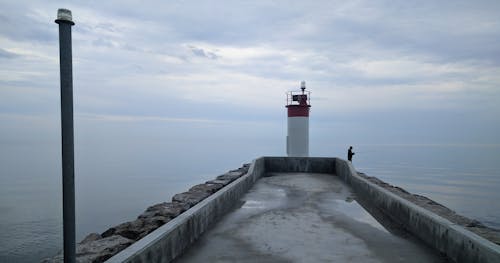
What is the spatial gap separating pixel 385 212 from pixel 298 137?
31.8 feet

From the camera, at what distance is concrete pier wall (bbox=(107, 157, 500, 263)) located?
3588mm

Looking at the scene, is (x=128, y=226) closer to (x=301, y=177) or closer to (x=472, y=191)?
(x=301, y=177)

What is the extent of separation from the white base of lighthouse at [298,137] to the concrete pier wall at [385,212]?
297 inches

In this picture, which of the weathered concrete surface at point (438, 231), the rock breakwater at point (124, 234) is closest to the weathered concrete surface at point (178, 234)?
the rock breakwater at point (124, 234)

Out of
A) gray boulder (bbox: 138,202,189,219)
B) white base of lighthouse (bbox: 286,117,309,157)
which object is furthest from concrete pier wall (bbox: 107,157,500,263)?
white base of lighthouse (bbox: 286,117,309,157)

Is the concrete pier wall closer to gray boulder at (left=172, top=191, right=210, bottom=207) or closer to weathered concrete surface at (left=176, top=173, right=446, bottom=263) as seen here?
weathered concrete surface at (left=176, top=173, right=446, bottom=263)

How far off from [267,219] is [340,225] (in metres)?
1.22

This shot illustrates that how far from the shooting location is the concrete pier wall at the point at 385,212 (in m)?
3.59

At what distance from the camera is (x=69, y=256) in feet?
8.04

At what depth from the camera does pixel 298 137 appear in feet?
54.2

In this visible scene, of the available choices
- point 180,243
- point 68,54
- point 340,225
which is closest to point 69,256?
point 68,54

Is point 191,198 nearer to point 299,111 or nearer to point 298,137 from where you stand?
point 298,137

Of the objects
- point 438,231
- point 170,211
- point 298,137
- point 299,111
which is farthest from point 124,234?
point 299,111

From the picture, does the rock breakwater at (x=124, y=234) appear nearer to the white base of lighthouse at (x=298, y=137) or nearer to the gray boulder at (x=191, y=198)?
the gray boulder at (x=191, y=198)
